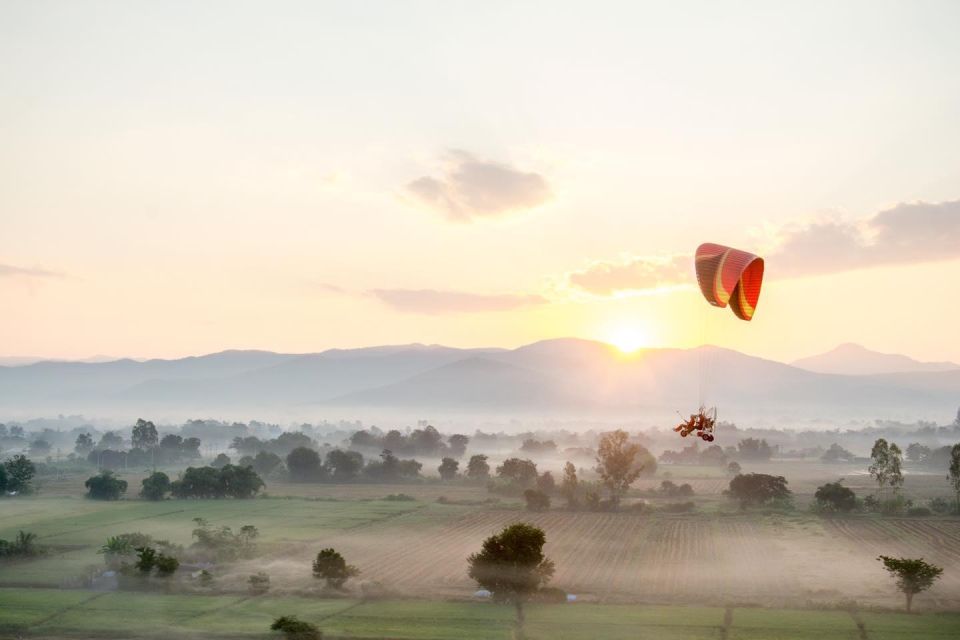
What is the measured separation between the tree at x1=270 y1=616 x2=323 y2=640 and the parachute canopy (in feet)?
106

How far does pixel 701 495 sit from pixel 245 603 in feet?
285

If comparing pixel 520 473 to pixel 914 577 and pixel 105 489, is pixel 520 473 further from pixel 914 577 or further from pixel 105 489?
pixel 914 577

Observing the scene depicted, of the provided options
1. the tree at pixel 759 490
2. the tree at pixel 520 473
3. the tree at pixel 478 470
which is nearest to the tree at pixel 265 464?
the tree at pixel 478 470

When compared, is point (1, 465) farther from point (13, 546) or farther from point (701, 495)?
point (701, 495)

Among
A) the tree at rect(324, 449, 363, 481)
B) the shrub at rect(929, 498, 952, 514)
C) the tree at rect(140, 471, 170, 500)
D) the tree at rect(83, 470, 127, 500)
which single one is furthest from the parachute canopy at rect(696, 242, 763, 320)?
the tree at rect(324, 449, 363, 481)

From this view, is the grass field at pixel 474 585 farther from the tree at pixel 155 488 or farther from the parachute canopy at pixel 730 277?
the parachute canopy at pixel 730 277

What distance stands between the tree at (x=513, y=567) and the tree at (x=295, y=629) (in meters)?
14.6

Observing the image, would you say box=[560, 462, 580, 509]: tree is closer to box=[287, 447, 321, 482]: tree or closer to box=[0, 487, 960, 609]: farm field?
box=[0, 487, 960, 609]: farm field

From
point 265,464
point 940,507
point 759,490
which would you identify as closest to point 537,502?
point 759,490

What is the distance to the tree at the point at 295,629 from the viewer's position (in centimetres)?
4847

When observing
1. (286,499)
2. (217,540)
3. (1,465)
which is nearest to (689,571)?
(217,540)

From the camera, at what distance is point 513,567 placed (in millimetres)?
60469

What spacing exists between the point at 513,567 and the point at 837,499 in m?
60.5

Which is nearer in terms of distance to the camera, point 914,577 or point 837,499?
point 914,577
